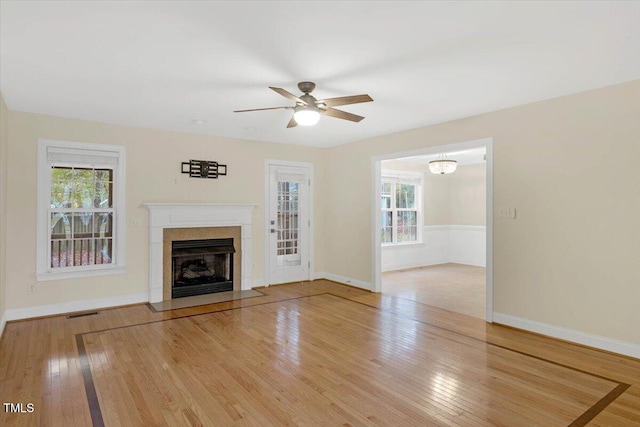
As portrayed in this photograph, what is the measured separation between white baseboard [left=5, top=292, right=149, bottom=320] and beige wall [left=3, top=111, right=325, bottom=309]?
54 mm

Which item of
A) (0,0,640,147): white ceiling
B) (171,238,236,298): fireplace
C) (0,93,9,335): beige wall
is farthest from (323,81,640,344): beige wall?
(0,93,9,335): beige wall

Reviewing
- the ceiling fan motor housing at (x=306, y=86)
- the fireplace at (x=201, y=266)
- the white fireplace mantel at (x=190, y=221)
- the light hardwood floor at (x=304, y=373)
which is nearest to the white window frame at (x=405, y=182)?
the white fireplace mantel at (x=190, y=221)

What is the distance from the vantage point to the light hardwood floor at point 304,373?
8.09 ft

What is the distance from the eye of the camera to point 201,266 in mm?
5957

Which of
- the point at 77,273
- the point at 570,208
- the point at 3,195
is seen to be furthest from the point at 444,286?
the point at 3,195

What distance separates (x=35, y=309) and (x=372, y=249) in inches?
189

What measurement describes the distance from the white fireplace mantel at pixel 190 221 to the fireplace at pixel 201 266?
23cm

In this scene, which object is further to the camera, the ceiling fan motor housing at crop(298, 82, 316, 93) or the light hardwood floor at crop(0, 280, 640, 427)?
the ceiling fan motor housing at crop(298, 82, 316, 93)

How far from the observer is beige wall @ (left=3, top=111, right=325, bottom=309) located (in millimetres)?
4504

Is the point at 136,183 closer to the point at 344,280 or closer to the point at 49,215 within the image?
the point at 49,215

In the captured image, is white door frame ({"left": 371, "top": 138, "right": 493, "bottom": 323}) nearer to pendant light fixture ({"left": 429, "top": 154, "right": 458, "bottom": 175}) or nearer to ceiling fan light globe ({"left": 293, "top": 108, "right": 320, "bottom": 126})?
pendant light fixture ({"left": 429, "top": 154, "right": 458, "bottom": 175})

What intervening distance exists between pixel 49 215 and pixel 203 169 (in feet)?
6.95

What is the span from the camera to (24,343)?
3.72m

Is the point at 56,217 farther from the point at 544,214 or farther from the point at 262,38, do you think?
the point at 544,214
